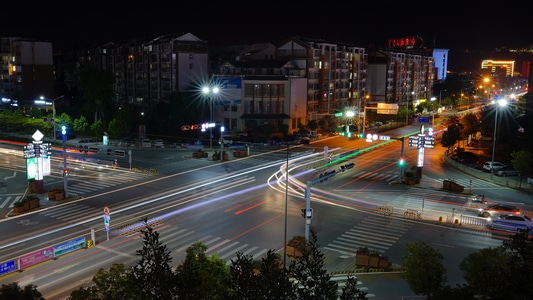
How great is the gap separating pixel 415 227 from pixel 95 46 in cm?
10185

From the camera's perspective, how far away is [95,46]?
115688mm

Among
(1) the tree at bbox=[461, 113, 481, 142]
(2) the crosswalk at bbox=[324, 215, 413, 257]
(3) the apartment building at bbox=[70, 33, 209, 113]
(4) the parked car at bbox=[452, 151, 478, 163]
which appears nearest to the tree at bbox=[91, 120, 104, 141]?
(3) the apartment building at bbox=[70, 33, 209, 113]

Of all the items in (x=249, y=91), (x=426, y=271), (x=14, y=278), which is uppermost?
(x=249, y=91)

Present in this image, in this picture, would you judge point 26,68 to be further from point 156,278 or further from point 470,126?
point 156,278

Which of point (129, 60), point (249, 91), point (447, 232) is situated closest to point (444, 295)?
point (447, 232)

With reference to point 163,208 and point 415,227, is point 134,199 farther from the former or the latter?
point 415,227

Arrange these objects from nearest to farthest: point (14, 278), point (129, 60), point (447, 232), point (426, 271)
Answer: point (426, 271) < point (14, 278) < point (447, 232) < point (129, 60)

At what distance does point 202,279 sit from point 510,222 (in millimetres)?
26316

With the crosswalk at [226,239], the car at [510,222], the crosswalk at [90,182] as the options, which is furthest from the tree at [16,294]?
the car at [510,222]

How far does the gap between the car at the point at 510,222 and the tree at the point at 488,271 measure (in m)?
16.6

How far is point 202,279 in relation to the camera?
13953 mm

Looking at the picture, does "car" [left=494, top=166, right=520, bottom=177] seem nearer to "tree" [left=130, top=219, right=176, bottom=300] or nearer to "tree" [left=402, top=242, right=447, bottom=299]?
"tree" [left=402, top=242, right=447, bottom=299]

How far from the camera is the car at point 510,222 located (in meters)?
32.4

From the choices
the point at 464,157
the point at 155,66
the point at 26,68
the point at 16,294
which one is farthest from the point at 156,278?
the point at 26,68
